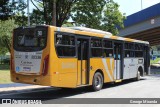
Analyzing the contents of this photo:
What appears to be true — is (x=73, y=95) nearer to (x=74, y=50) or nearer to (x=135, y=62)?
(x=74, y=50)

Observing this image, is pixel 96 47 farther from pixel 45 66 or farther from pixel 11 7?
pixel 11 7

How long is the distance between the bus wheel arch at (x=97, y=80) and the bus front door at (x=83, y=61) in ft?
2.19

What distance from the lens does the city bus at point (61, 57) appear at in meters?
12.3

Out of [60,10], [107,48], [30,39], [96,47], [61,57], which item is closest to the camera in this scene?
[61,57]

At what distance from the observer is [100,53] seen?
1566cm

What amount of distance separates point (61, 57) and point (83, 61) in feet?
5.82

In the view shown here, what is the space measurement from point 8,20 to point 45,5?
892 centimetres

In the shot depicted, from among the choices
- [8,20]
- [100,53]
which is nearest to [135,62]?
[100,53]

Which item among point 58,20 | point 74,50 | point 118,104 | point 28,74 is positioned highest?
point 58,20

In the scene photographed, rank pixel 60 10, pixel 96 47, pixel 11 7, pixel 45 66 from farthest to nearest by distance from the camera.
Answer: pixel 11 7, pixel 60 10, pixel 96 47, pixel 45 66

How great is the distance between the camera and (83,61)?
14.3 metres

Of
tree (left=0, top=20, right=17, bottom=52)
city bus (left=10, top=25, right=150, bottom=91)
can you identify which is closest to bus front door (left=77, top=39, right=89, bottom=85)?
city bus (left=10, top=25, right=150, bottom=91)

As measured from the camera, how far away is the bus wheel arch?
15.0 meters

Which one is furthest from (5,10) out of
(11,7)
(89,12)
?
(89,12)
